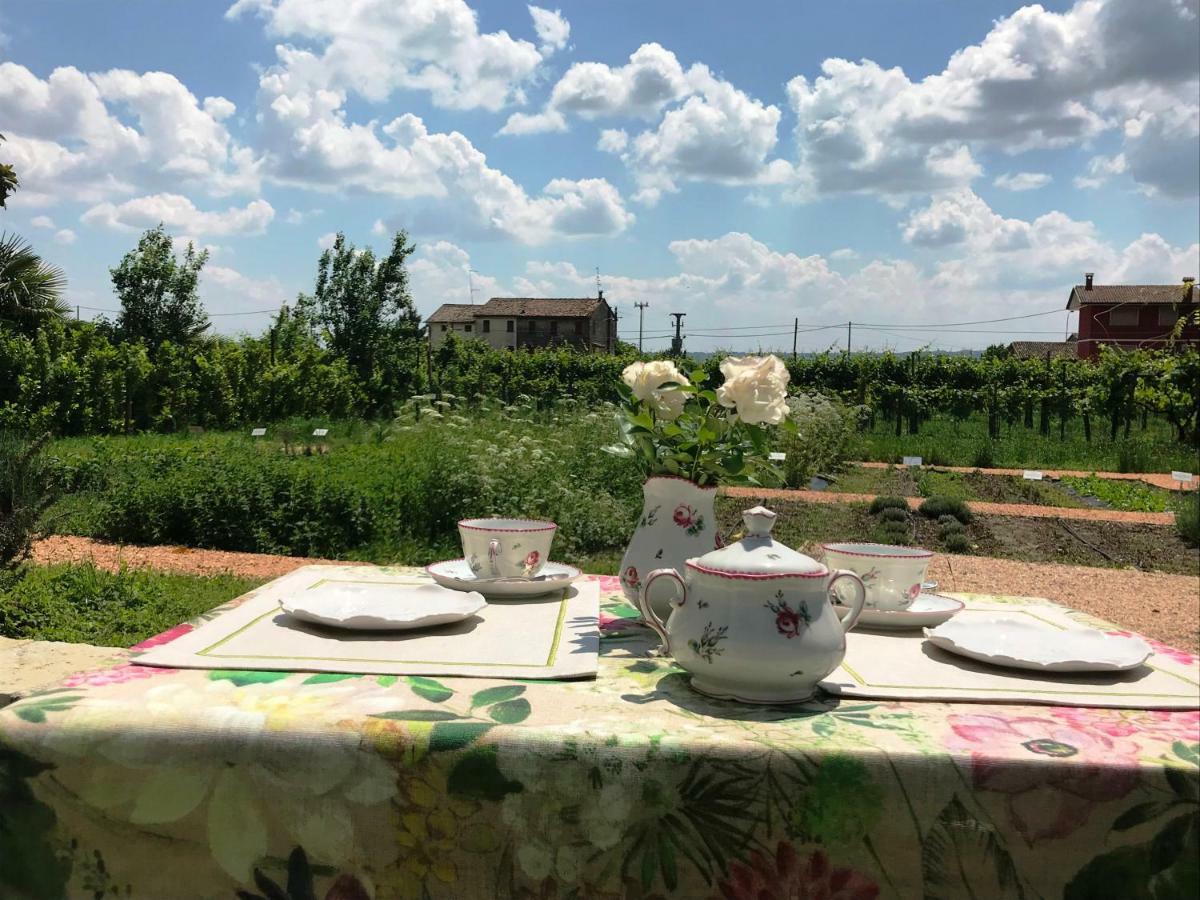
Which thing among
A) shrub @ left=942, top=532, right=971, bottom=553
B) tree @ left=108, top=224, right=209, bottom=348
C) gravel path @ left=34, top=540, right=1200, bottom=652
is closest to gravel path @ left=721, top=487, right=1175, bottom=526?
shrub @ left=942, top=532, right=971, bottom=553

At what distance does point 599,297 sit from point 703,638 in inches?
2160

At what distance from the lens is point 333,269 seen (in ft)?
65.7

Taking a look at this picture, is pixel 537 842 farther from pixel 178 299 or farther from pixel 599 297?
pixel 599 297

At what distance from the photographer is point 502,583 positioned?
202cm

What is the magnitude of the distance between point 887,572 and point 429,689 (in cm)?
95

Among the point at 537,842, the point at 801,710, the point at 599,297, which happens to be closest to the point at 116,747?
the point at 537,842

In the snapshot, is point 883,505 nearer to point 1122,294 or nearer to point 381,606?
point 381,606

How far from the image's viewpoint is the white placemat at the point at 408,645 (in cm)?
149

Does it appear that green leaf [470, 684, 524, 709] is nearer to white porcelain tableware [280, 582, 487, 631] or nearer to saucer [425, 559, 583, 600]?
white porcelain tableware [280, 582, 487, 631]

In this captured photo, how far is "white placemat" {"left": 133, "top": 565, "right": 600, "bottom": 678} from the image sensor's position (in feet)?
4.89

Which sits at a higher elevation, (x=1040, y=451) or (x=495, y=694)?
(x=495, y=694)

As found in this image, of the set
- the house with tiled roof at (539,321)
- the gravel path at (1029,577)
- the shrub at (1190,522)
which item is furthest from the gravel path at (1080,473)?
the house with tiled roof at (539,321)

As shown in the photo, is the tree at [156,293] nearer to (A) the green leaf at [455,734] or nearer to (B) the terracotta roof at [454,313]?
(A) the green leaf at [455,734]

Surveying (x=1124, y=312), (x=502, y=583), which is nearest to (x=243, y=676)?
(x=502, y=583)
